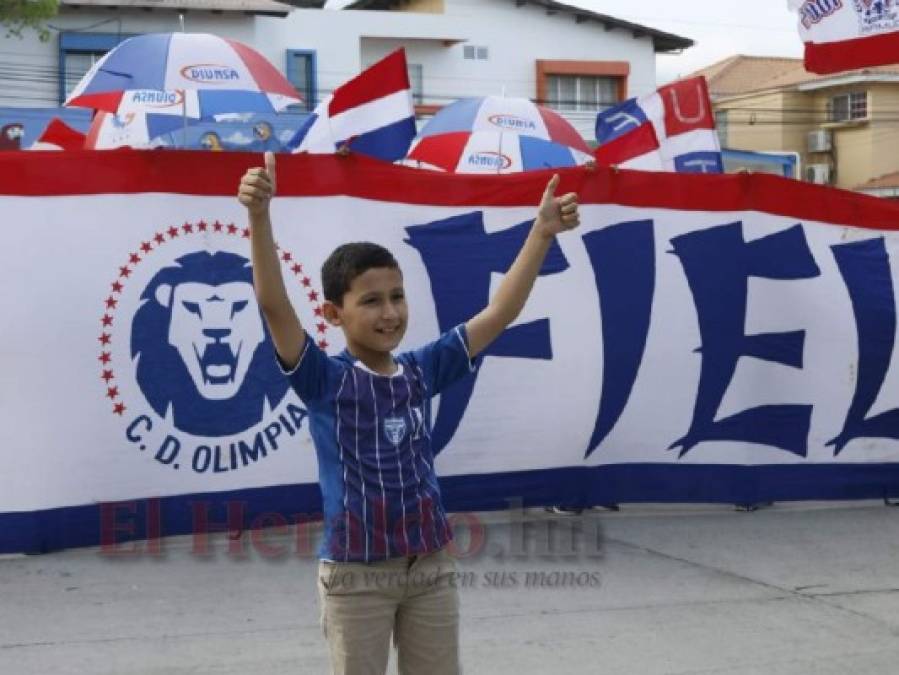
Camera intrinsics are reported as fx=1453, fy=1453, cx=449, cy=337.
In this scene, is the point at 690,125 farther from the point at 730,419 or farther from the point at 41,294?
the point at 41,294

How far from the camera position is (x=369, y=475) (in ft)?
12.2

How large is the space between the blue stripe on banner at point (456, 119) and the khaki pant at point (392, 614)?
9.50 meters

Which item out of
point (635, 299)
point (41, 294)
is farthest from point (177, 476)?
point (635, 299)

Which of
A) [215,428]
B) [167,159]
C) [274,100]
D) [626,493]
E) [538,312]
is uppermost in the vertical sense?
[274,100]

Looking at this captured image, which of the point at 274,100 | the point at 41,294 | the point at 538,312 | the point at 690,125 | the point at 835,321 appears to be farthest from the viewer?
the point at 274,100

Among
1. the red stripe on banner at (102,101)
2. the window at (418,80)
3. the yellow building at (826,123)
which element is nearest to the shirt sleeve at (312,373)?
the red stripe on banner at (102,101)

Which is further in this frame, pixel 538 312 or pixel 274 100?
pixel 274 100

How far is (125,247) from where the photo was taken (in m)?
6.98

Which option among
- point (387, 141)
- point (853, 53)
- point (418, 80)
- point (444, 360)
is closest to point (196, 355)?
point (387, 141)

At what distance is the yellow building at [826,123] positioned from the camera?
165ft

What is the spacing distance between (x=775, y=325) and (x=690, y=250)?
672 millimetres

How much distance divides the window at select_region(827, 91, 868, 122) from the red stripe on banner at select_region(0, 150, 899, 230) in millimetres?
43920

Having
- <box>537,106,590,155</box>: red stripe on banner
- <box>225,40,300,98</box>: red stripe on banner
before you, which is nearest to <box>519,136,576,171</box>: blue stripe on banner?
<box>537,106,590,155</box>: red stripe on banner

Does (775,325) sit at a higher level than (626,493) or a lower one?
higher
